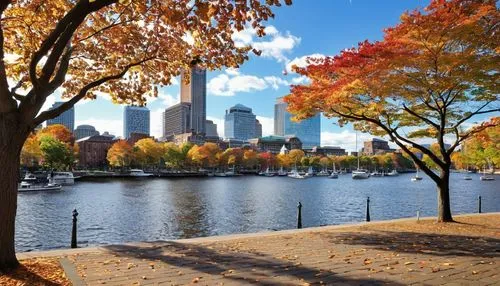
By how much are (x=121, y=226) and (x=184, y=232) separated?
5703 mm

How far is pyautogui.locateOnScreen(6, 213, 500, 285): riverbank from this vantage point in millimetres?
8438

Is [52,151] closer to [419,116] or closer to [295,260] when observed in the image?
[419,116]

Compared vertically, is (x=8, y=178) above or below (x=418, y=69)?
below

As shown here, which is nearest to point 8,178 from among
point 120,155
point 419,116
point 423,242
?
point 423,242

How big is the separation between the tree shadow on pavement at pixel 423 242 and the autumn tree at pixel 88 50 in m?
6.98

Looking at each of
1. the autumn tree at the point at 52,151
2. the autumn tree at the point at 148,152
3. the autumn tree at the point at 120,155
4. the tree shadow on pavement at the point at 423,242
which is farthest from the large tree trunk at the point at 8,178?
the autumn tree at the point at 148,152

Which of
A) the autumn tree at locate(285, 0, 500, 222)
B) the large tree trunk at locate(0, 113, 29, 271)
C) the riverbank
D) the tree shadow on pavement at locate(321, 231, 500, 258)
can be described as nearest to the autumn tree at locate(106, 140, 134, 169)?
the autumn tree at locate(285, 0, 500, 222)

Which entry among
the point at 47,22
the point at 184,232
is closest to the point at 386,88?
the point at 47,22

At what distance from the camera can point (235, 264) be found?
32.2ft

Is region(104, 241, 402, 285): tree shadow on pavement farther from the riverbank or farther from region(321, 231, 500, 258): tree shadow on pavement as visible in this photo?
region(321, 231, 500, 258): tree shadow on pavement

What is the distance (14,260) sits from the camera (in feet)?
29.5

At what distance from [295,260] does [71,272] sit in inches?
201

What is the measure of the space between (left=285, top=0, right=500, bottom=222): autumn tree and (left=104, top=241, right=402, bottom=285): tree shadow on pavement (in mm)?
8650

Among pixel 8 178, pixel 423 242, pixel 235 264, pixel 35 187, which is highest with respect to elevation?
pixel 8 178
